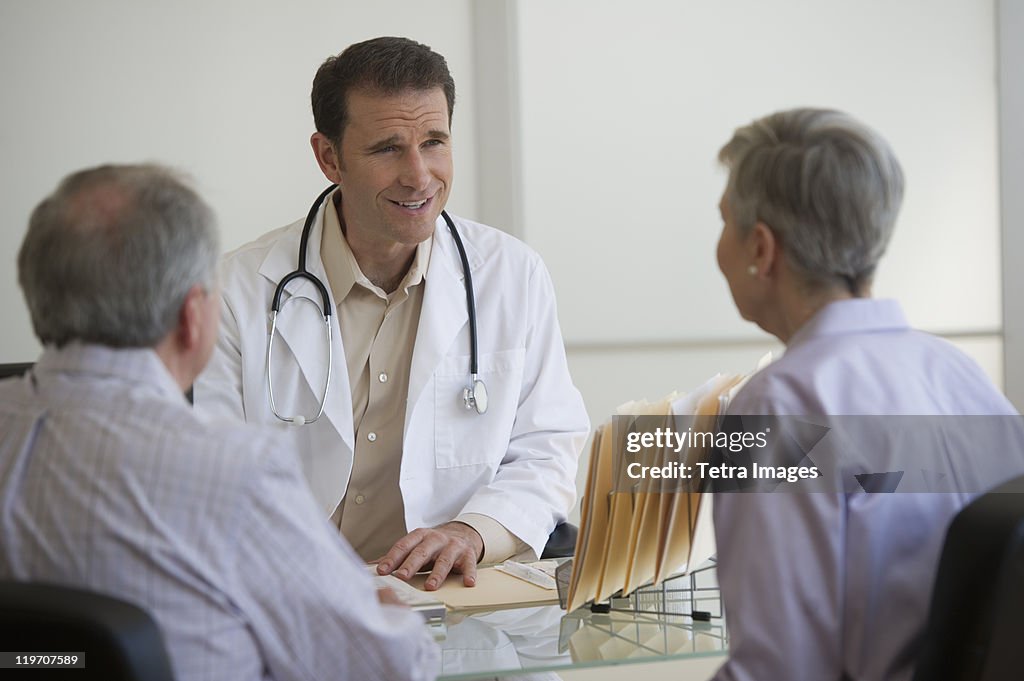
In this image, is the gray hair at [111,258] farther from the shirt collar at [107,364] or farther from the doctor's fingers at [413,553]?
the doctor's fingers at [413,553]

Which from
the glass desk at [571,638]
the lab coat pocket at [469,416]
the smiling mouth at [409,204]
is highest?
the smiling mouth at [409,204]

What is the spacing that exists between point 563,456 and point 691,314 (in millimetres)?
1445

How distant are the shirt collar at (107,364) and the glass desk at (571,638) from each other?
0.47m

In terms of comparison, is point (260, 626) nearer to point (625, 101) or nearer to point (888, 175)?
point (888, 175)

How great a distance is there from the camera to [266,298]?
211cm

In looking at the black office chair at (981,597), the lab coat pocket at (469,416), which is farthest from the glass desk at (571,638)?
the lab coat pocket at (469,416)

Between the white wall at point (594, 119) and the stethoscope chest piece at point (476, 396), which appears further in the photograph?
the white wall at point (594, 119)

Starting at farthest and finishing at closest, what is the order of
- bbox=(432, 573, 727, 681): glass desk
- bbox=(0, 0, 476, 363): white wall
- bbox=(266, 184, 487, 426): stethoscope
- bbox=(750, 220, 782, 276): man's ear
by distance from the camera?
bbox=(0, 0, 476, 363): white wall → bbox=(266, 184, 487, 426): stethoscope → bbox=(432, 573, 727, 681): glass desk → bbox=(750, 220, 782, 276): man's ear

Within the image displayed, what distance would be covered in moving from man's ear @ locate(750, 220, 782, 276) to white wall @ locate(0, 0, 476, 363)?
6.95 ft

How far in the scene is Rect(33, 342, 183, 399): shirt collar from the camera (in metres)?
1.04

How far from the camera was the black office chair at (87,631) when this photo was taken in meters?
0.84

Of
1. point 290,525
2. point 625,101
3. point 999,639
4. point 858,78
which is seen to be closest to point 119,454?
point 290,525

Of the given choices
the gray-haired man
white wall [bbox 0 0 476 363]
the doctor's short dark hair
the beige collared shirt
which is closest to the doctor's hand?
the beige collared shirt

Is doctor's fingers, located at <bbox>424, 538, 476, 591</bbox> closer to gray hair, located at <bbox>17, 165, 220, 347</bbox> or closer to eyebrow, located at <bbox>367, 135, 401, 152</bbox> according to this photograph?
gray hair, located at <bbox>17, 165, 220, 347</bbox>
